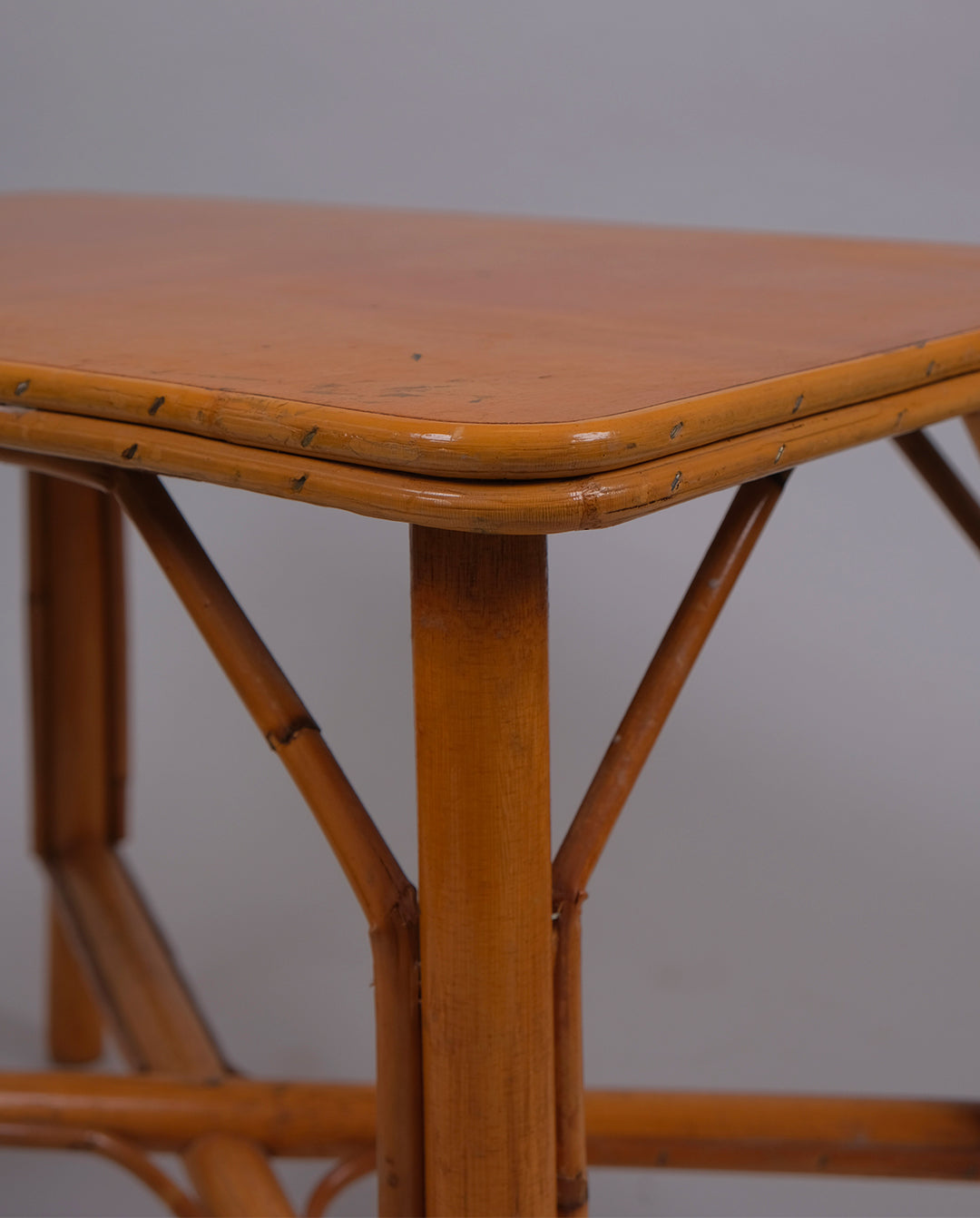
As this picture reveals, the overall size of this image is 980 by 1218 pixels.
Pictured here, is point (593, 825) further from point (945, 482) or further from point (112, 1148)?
point (112, 1148)

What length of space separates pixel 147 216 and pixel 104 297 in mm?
574

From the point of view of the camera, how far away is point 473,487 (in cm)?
80

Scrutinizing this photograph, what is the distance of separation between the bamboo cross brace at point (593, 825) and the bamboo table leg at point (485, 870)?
34mm

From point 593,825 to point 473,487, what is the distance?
32 centimetres

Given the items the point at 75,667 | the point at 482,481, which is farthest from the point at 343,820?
the point at 75,667

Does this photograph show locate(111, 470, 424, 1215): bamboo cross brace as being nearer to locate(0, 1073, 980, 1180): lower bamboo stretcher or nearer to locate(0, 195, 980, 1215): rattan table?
locate(0, 195, 980, 1215): rattan table

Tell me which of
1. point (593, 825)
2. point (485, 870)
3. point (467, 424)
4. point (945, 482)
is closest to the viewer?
point (467, 424)

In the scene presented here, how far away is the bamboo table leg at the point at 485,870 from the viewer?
0.90 meters

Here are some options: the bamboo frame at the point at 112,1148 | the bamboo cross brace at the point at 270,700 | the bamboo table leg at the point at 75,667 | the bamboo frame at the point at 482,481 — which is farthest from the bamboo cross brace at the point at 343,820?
the bamboo table leg at the point at 75,667

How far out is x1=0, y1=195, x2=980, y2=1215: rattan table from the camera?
84 centimetres

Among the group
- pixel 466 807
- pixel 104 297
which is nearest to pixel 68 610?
pixel 104 297

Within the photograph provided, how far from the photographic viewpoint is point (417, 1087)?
3.44ft

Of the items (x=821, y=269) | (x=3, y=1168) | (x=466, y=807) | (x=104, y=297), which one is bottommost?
(x=466, y=807)

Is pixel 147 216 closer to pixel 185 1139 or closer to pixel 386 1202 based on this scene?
pixel 185 1139
